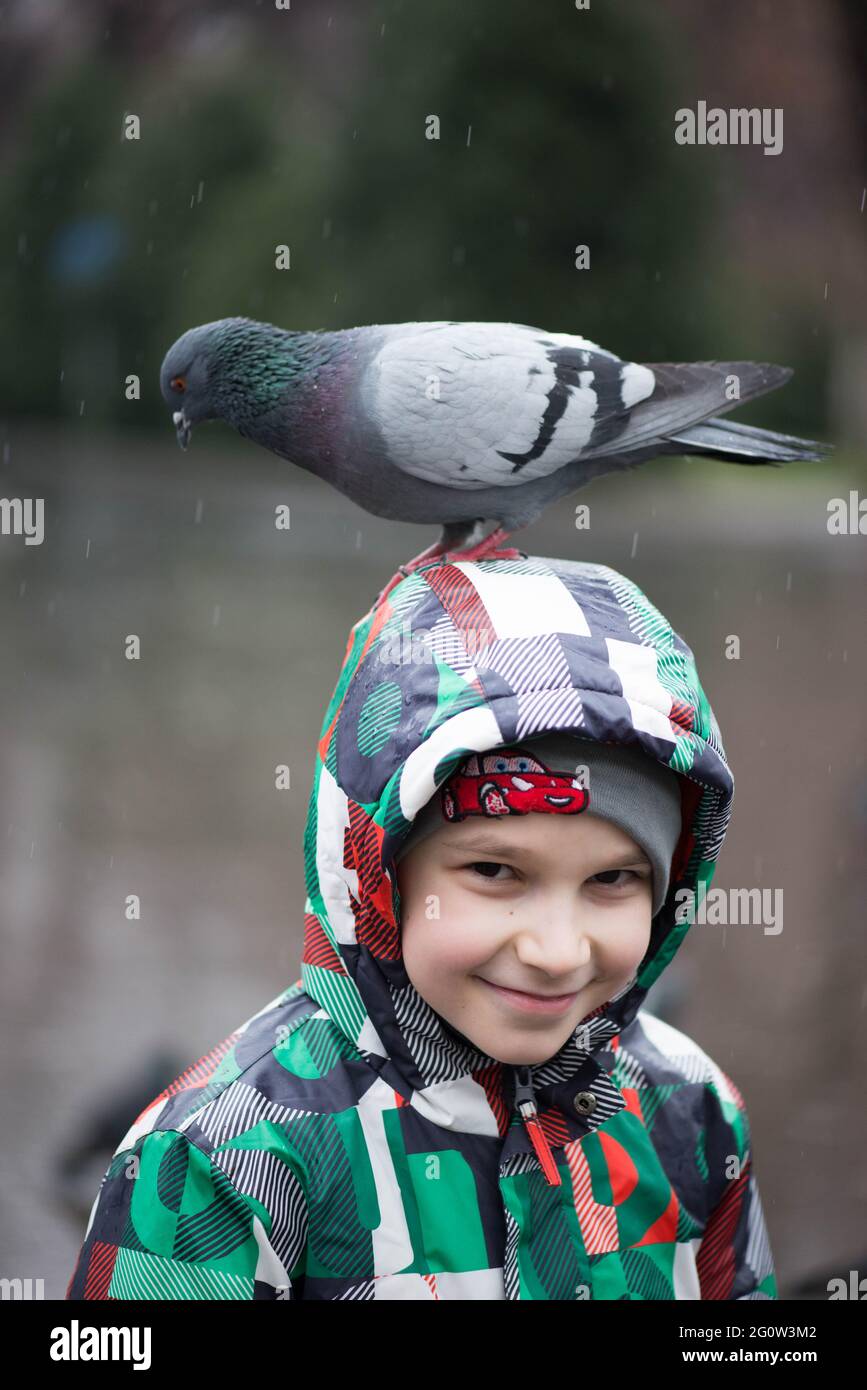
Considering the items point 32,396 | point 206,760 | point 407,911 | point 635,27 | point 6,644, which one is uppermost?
point 635,27

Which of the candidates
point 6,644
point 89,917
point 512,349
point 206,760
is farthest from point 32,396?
point 512,349

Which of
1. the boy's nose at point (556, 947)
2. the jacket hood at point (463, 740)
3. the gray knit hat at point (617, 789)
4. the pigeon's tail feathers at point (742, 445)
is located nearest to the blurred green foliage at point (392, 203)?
the pigeon's tail feathers at point (742, 445)

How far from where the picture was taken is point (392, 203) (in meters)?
12.7

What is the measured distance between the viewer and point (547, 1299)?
1.37m

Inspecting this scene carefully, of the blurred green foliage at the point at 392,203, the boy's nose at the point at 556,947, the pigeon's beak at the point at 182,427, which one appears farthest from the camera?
the blurred green foliage at the point at 392,203

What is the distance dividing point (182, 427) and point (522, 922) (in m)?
1.11

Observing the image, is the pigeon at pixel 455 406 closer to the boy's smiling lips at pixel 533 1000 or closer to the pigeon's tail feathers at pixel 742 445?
the pigeon's tail feathers at pixel 742 445

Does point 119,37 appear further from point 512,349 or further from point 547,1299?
point 547,1299

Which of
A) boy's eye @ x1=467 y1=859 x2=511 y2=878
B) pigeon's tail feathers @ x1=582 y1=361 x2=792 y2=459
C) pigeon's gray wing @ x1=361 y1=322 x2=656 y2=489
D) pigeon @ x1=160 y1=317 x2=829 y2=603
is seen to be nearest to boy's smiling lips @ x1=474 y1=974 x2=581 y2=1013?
boy's eye @ x1=467 y1=859 x2=511 y2=878

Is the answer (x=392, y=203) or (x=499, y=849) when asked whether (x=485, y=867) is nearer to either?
(x=499, y=849)

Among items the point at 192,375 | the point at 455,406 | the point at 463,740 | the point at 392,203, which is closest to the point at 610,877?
the point at 463,740

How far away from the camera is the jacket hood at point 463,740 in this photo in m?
1.30

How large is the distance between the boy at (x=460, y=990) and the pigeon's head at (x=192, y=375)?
2.35 ft
